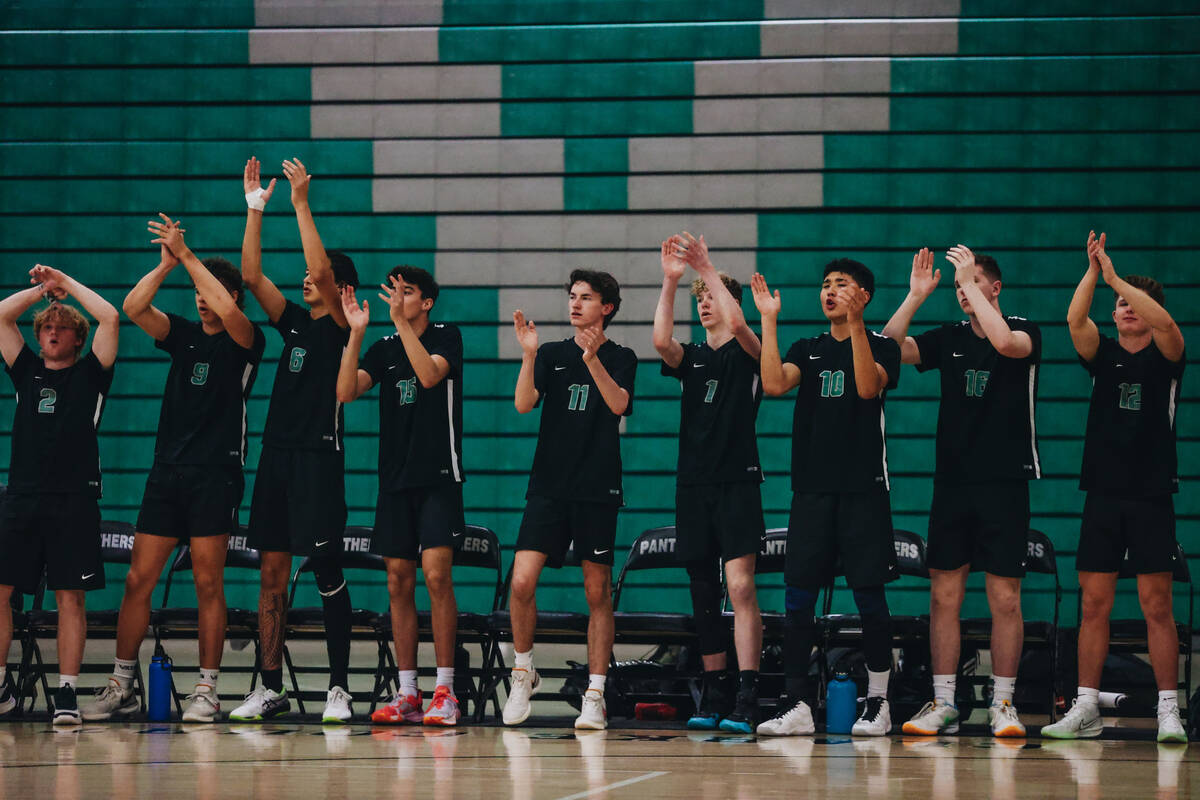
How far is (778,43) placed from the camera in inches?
366

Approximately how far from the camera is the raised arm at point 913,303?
19.3 ft

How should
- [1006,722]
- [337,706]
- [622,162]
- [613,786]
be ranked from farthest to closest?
1. [622,162]
2. [337,706]
3. [1006,722]
4. [613,786]

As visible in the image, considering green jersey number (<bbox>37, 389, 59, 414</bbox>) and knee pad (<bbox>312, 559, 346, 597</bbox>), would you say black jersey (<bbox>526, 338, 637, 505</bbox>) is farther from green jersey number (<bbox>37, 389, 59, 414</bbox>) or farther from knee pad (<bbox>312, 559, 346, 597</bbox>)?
green jersey number (<bbox>37, 389, 59, 414</bbox>)

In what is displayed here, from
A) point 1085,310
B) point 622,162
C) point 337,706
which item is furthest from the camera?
point 622,162

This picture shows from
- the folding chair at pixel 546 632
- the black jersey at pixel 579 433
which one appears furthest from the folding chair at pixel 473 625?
the black jersey at pixel 579 433

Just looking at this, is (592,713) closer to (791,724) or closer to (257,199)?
(791,724)

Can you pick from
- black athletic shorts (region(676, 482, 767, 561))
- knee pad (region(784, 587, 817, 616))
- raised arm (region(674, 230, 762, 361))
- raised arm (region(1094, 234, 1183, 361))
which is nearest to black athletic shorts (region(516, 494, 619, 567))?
black athletic shorts (region(676, 482, 767, 561))

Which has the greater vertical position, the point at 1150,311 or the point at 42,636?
the point at 1150,311

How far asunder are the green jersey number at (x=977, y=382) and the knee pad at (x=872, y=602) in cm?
102

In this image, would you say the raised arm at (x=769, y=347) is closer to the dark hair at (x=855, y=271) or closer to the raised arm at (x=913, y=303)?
the dark hair at (x=855, y=271)

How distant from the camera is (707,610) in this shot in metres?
5.82

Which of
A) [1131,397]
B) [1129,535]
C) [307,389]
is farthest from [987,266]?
[307,389]

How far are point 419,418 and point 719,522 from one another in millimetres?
1524

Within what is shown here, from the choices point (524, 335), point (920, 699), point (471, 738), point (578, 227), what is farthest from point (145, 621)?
point (578, 227)
